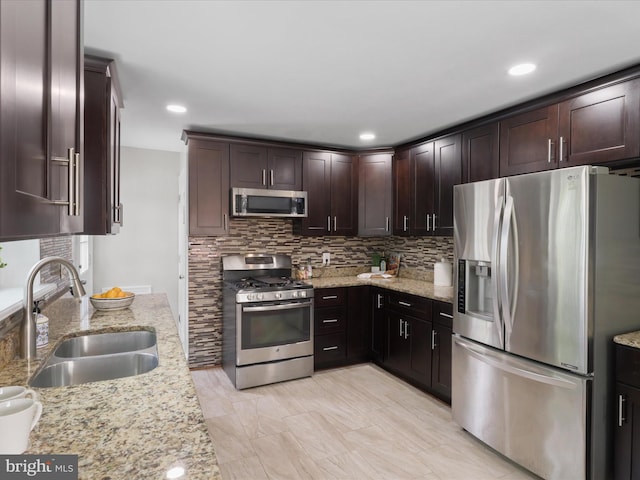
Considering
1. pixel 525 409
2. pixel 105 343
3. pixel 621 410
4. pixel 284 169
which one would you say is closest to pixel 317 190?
pixel 284 169

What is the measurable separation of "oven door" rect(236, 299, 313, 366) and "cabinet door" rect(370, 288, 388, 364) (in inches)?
30.7

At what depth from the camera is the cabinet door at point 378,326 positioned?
3.96m

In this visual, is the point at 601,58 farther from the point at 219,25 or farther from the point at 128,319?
the point at 128,319

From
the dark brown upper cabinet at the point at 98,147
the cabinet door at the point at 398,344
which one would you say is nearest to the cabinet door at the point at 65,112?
the dark brown upper cabinet at the point at 98,147

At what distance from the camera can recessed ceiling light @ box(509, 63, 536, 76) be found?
7.14 feet

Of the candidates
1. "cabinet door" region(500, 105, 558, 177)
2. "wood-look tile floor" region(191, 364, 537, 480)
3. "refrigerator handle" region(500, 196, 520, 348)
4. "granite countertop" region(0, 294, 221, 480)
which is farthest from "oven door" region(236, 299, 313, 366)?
"cabinet door" region(500, 105, 558, 177)

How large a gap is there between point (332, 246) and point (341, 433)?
237 cm

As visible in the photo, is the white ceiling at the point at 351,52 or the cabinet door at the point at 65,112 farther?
the white ceiling at the point at 351,52

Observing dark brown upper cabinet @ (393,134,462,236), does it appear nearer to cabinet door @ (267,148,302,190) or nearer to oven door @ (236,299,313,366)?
cabinet door @ (267,148,302,190)

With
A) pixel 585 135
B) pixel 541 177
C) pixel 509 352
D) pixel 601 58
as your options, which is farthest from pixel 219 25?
pixel 509 352

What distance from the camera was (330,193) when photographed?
14.1 feet

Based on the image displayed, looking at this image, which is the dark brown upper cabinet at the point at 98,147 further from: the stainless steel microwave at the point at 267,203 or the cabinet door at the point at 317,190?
the cabinet door at the point at 317,190

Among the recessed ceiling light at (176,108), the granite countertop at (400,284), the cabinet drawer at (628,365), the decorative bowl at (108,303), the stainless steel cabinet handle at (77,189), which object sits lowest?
the cabinet drawer at (628,365)

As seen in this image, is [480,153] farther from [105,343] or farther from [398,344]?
[105,343]
